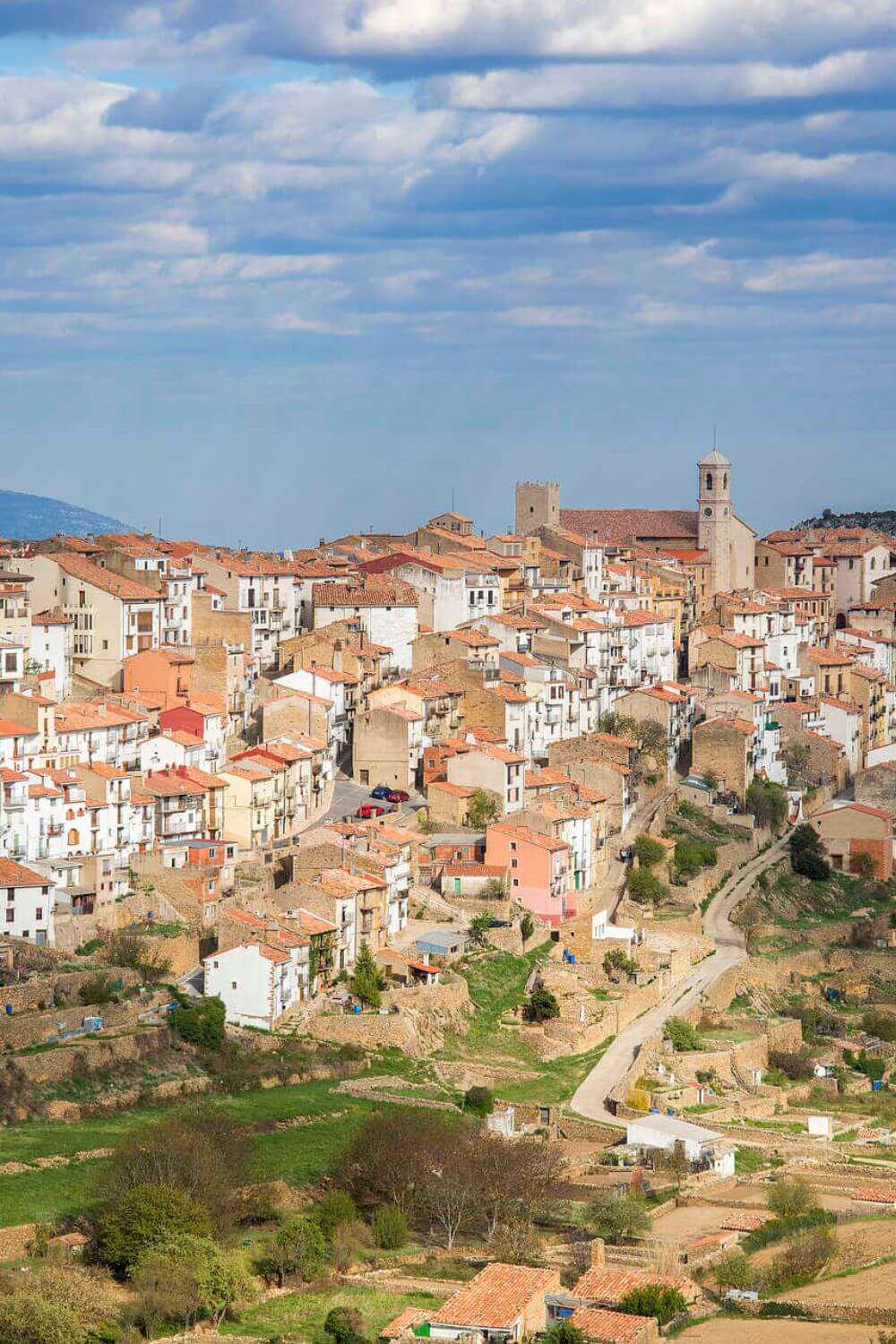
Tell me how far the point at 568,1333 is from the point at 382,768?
3476cm

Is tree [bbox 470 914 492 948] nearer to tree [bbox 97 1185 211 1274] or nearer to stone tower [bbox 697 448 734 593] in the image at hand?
tree [bbox 97 1185 211 1274]

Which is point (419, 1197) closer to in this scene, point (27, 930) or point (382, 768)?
point (27, 930)

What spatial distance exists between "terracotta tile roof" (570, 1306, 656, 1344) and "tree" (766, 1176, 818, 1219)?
7797 millimetres

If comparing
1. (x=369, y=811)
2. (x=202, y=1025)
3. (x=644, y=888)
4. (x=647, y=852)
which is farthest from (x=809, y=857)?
(x=202, y=1025)

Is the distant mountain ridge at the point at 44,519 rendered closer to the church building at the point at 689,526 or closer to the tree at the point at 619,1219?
→ the church building at the point at 689,526

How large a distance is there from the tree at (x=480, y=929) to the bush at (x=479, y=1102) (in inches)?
349

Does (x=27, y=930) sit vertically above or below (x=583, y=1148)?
above

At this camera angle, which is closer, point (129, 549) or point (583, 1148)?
point (583, 1148)

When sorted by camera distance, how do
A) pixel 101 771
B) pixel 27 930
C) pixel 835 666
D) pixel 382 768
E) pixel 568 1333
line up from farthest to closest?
pixel 835 666
pixel 382 768
pixel 101 771
pixel 27 930
pixel 568 1333

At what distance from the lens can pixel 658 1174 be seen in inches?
1885

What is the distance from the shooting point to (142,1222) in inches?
1574

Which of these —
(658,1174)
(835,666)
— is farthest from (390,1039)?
(835,666)

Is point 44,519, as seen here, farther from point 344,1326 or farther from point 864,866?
point 344,1326

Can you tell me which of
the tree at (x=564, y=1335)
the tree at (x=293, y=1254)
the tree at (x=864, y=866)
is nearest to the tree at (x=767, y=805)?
the tree at (x=864, y=866)
